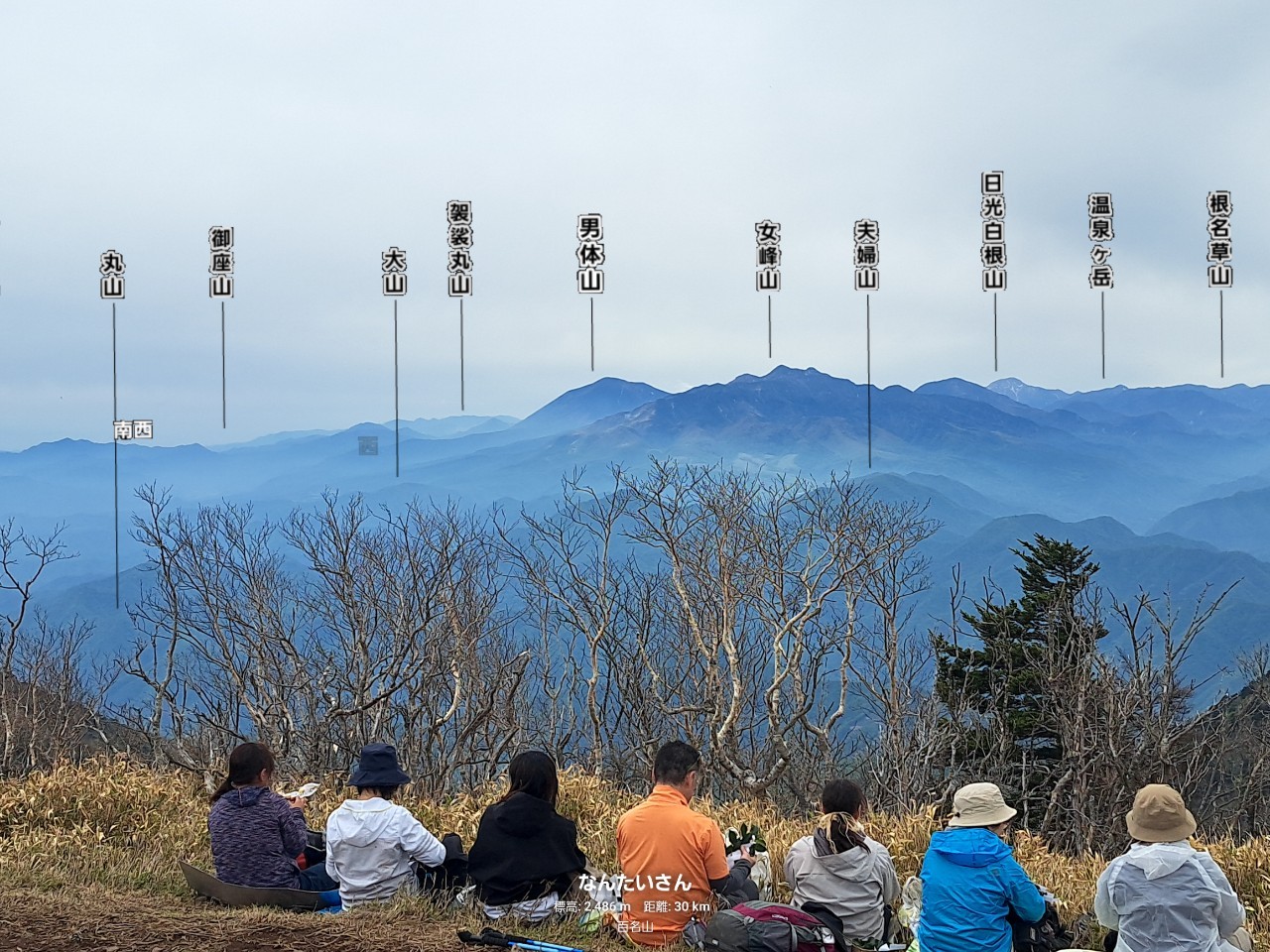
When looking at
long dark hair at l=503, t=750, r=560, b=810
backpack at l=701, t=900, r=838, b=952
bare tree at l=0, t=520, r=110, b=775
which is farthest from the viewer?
bare tree at l=0, t=520, r=110, b=775

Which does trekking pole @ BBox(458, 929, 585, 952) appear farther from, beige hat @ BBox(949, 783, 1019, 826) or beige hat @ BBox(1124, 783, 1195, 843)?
beige hat @ BBox(1124, 783, 1195, 843)

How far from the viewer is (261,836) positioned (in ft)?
17.6

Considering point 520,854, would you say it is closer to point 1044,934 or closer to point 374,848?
point 374,848

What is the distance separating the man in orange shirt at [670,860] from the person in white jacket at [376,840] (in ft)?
3.28

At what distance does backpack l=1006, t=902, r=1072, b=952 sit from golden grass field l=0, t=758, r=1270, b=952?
0.55m

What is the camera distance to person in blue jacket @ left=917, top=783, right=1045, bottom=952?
14.4 feet

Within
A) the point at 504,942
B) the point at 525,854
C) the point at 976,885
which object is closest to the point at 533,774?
the point at 525,854

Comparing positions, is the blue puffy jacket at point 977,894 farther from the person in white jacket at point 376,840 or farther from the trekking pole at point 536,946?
the person in white jacket at point 376,840

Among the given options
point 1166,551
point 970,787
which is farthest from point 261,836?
point 1166,551

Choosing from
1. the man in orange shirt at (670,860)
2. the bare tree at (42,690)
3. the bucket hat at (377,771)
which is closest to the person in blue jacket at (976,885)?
the man in orange shirt at (670,860)

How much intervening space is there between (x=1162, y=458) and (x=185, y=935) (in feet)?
420

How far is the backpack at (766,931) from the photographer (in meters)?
4.54

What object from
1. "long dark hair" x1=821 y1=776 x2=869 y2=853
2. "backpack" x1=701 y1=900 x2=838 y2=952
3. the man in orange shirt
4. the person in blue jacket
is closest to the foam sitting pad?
the man in orange shirt

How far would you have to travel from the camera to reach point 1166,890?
13.4 ft
